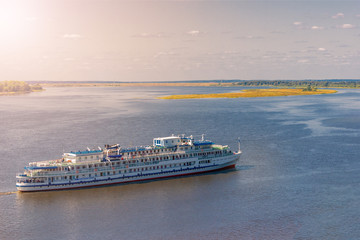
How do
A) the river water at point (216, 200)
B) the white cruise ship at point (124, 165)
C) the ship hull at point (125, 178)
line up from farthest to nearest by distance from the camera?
the white cruise ship at point (124, 165)
the ship hull at point (125, 178)
the river water at point (216, 200)

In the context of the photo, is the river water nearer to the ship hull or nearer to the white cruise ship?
the ship hull

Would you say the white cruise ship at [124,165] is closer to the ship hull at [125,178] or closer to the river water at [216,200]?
the ship hull at [125,178]

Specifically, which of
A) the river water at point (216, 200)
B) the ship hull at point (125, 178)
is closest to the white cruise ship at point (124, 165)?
the ship hull at point (125, 178)

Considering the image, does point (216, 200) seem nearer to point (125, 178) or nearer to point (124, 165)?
point (125, 178)

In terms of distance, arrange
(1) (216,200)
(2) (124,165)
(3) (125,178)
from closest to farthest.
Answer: (1) (216,200)
(3) (125,178)
(2) (124,165)

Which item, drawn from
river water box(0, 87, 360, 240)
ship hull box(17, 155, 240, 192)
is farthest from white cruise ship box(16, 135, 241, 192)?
river water box(0, 87, 360, 240)

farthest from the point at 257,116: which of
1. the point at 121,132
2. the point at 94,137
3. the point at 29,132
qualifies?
the point at 29,132

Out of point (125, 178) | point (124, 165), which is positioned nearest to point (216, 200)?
point (125, 178)

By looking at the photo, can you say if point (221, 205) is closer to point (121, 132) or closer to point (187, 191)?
point (187, 191)
